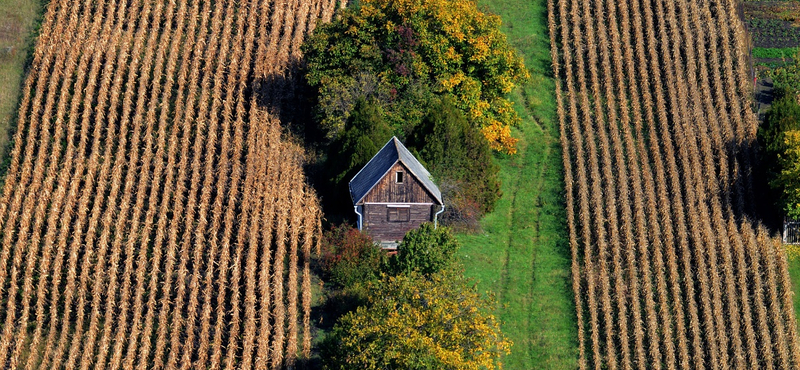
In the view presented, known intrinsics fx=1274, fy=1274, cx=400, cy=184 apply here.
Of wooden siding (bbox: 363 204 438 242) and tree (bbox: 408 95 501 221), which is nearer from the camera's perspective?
wooden siding (bbox: 363 204 438 242)

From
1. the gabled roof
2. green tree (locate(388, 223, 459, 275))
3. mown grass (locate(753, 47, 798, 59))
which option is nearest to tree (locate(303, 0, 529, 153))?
the gabled roof

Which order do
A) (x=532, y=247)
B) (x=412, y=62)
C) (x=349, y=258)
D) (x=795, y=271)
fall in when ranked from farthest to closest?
(x=412, y=62), (x=532, y=247), (x=795, y=271), (x=349, y=258)

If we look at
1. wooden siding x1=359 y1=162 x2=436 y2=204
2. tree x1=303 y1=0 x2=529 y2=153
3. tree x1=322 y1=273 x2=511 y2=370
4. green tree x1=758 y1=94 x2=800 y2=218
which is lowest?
tree x1=322 y1=273 x2=511 y2=370

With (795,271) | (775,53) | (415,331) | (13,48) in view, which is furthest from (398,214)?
(775,53)

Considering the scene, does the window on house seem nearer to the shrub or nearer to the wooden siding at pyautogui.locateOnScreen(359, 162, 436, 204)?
the wooden siding at pyautogui.locateOnScreen(359, 162, 436, 204)

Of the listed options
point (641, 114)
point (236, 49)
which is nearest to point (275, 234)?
point (236, 49)

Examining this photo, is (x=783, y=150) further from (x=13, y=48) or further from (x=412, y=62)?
(x=13, y=48)

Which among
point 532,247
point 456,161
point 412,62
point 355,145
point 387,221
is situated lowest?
point 532,247
